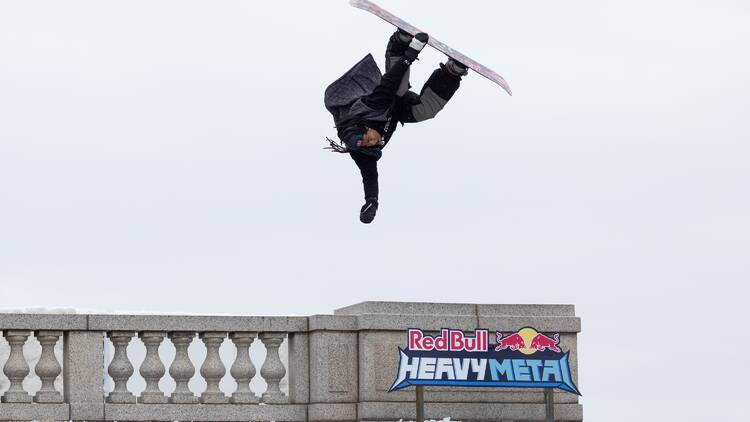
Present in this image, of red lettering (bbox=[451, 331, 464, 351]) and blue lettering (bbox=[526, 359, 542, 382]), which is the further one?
blue lettering (bbox=[526, 359, 542, 382])

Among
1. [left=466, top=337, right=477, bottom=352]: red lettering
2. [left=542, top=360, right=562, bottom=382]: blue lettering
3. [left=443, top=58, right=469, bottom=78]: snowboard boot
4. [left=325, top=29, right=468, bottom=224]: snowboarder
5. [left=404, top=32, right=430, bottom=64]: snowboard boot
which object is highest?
[left=404, top=32, right=430, bottom=64]: snowboard boot

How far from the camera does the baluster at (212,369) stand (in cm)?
1714

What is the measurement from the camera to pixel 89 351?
1681 cm

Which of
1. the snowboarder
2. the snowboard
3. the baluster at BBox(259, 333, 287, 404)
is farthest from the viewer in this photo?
the baluster at BBox(259, 333, 287, 404)

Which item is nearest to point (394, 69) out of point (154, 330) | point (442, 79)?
point (442, 79)

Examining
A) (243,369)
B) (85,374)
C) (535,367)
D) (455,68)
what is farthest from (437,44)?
(85,374)

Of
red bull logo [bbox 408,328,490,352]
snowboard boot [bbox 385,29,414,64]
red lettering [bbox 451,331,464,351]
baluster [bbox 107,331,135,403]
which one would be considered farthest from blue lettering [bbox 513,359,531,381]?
baluster [bbox 107,331,135,403]

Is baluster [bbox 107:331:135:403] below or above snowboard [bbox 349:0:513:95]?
below

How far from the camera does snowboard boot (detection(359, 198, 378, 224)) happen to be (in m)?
17.0

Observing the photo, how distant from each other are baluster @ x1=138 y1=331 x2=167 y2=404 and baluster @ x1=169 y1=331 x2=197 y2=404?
109 millimetres

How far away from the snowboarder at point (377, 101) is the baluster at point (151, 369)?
2570 mm

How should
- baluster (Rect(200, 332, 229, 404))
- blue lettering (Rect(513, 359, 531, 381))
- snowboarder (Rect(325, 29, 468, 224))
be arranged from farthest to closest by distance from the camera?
1. baluster (Rect(200, 332, 229, 404))
2. blue lettering (Rect(513, 359, 531, 381))
3. snowboarder (Rect(325, 29, 468, 224))

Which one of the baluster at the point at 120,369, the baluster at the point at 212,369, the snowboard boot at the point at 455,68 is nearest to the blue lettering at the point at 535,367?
the snowboard boot at the point at 455,68

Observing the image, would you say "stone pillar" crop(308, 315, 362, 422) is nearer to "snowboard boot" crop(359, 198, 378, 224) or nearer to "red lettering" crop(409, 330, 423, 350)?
"red lettering" crop(409, 330, 423, 350)
